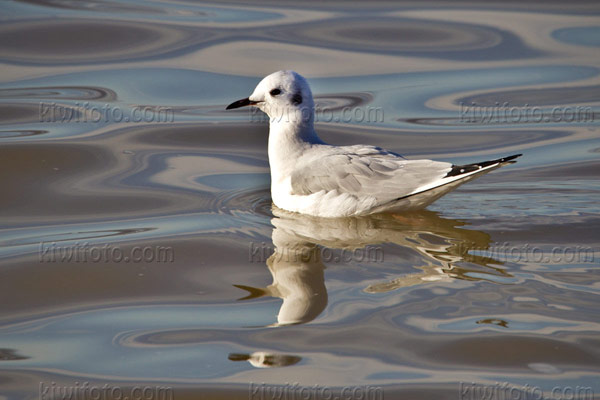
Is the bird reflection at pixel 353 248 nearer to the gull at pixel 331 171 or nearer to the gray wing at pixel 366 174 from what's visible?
the gull at pixel 331 171

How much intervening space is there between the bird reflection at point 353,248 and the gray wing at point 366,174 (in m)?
0.31

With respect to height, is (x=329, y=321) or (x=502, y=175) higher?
(x=502, y=175)

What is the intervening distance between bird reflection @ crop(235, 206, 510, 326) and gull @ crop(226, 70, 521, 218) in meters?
0.15

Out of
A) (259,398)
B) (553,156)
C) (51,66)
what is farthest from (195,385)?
(51,66)

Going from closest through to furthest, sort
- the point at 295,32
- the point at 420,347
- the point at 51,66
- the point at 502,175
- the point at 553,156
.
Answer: the point at 420,347
the point at 502,175
the point at 553,156
the point at 51,66
the point at 295,32

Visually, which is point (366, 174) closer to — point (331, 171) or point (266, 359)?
point (331, 171)

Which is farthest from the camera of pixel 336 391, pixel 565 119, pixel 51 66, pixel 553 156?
pixel 51 66

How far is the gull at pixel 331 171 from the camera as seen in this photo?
7.85 m

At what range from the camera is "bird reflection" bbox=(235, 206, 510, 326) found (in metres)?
6.72

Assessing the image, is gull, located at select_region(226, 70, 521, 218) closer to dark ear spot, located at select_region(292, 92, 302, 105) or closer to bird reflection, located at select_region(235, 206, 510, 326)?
dark ear spot, located at select_region(292, 92, 302, 105)

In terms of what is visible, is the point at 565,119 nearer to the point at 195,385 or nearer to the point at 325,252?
the point at 325,252

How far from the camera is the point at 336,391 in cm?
541

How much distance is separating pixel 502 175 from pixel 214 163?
329 cm

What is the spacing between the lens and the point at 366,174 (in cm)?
800
